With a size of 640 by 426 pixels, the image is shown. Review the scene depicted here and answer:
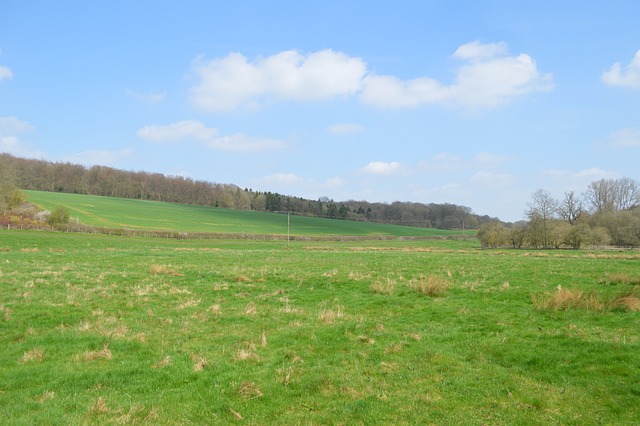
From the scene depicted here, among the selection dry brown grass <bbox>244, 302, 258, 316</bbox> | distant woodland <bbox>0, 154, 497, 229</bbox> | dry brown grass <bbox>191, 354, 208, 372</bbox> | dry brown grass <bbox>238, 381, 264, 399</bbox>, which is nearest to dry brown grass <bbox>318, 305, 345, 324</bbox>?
dry brown grass <bbox>244, 302, 258, 316</bbox>

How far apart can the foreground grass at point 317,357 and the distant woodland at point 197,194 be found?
13121cm

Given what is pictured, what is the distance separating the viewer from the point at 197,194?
552ft

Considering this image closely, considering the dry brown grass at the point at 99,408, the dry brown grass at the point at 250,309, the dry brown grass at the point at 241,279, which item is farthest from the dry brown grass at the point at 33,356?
the dry brown grass at the point at 241,279

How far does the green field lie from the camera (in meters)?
89.1

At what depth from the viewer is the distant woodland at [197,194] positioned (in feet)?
446

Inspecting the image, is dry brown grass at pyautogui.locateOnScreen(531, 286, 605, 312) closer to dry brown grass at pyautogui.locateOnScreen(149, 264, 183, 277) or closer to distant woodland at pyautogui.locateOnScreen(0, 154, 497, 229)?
dry brown grass at pyautogui.locateOnScreen(149, 264, 183, 277)

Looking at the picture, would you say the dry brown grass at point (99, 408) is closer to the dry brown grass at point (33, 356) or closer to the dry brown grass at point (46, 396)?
the dry brown grass at point (46, 396)

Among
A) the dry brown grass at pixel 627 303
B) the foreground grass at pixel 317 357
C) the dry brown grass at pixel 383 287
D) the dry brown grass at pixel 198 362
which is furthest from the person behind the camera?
the dry brown grass at pixel 383 287

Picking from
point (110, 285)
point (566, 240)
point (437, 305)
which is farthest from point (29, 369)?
point (566, 240)

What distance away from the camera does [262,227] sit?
111125mm

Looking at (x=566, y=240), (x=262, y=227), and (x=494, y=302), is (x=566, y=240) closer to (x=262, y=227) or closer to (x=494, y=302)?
(x=494, y=302)

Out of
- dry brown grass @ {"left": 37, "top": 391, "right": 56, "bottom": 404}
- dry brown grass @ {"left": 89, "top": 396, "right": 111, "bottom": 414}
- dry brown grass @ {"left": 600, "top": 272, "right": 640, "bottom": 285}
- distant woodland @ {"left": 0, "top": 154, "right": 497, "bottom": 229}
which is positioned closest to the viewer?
dry brown grass @ {"left": 89, "top": 396, "right": 111, "bottom": 414}

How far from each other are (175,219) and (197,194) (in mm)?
64882

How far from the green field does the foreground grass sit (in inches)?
3004
